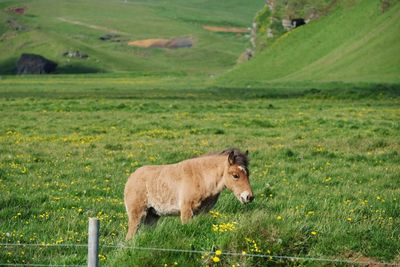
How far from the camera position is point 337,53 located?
97875mm

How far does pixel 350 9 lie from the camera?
114 metres

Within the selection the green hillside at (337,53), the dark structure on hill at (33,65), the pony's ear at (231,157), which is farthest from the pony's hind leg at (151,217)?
the dark structure on hill at (33,65)

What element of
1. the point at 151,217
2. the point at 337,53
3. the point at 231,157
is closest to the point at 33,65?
the point at 337,53

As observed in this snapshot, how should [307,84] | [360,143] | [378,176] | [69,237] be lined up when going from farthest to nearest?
[307,84], [360,143], [378,176], [69,237]

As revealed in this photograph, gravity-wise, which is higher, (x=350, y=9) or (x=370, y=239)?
(x=350, y=9)

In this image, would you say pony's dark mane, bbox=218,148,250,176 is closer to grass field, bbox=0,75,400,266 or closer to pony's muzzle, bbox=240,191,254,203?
pony's muzzle, bbox=240,191,254,203

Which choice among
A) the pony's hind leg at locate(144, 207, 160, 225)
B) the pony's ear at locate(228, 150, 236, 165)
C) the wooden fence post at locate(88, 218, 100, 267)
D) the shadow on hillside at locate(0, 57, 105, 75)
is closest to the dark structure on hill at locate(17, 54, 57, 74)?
the shadow on hillside at locate(0, 57, 105, 75)

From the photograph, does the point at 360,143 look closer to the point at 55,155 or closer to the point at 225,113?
the point at 55,155

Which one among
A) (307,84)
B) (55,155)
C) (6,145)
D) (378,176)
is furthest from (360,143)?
(307,84)

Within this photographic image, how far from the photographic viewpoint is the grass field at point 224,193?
37.0 ft

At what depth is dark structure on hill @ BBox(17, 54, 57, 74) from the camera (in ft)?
595

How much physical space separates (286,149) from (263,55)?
90910 millimetres

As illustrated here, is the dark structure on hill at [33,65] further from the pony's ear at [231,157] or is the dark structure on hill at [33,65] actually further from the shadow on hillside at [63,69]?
the pony's ear at [231,157]

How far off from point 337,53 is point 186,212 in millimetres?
87885
